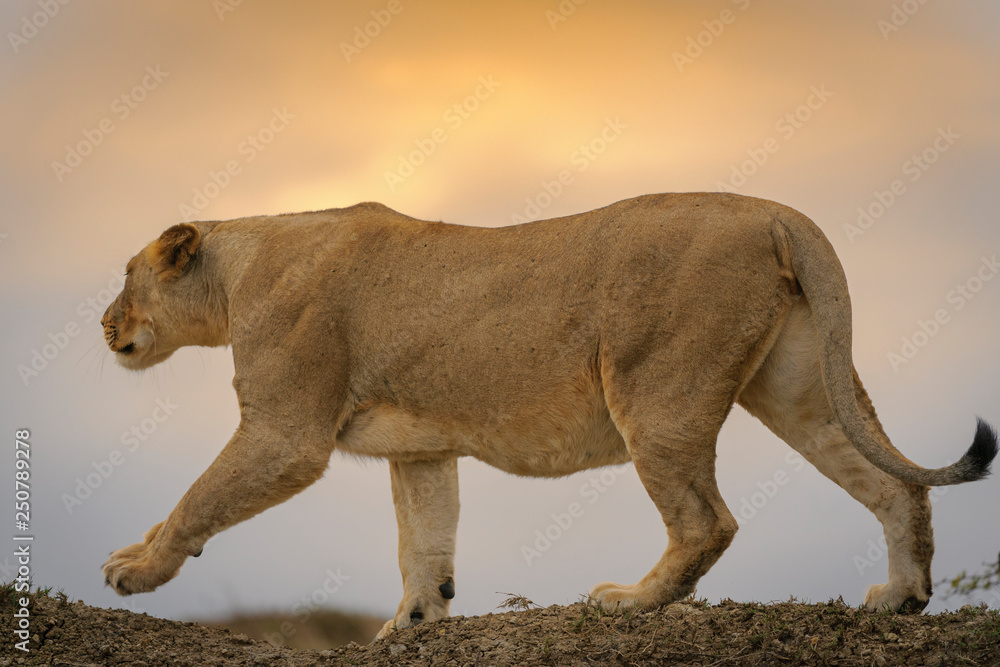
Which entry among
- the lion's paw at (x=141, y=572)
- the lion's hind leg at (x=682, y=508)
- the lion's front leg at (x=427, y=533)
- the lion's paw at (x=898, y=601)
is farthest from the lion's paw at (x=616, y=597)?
the lion's paw at (x=141, y=572)

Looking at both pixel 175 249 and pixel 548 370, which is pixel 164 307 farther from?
pixel 548 370

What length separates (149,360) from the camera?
864 centimetres

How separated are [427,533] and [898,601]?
3217mm

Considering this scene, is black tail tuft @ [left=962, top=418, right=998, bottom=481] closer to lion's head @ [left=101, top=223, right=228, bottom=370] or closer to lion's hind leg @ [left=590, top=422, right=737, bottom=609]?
lion's hind leg @ [left=590, top=422, right=737, bottom=609]

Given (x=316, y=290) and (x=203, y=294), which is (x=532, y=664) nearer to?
(x=316, y=290)

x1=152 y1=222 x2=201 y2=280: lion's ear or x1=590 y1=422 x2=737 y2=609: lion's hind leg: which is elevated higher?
x1=152 y1=222 x2=201 y2=280: lion's ear

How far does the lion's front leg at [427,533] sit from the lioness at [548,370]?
0.05 ft

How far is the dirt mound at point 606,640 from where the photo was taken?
19.4ft

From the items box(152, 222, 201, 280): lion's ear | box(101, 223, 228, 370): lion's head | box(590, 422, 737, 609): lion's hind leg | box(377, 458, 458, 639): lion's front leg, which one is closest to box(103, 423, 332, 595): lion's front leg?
box(377, 458, 458, 639): lion's front leg

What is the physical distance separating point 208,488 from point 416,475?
1568 millimetres

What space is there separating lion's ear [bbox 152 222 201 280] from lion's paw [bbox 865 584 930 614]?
17.4ft

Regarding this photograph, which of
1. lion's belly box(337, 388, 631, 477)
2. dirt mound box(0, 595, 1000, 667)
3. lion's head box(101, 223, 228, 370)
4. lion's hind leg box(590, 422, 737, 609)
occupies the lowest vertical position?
dirt mound box(0, 595, 1000, 667)

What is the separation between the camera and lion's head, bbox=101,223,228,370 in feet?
26.9

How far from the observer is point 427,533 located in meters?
7.93
